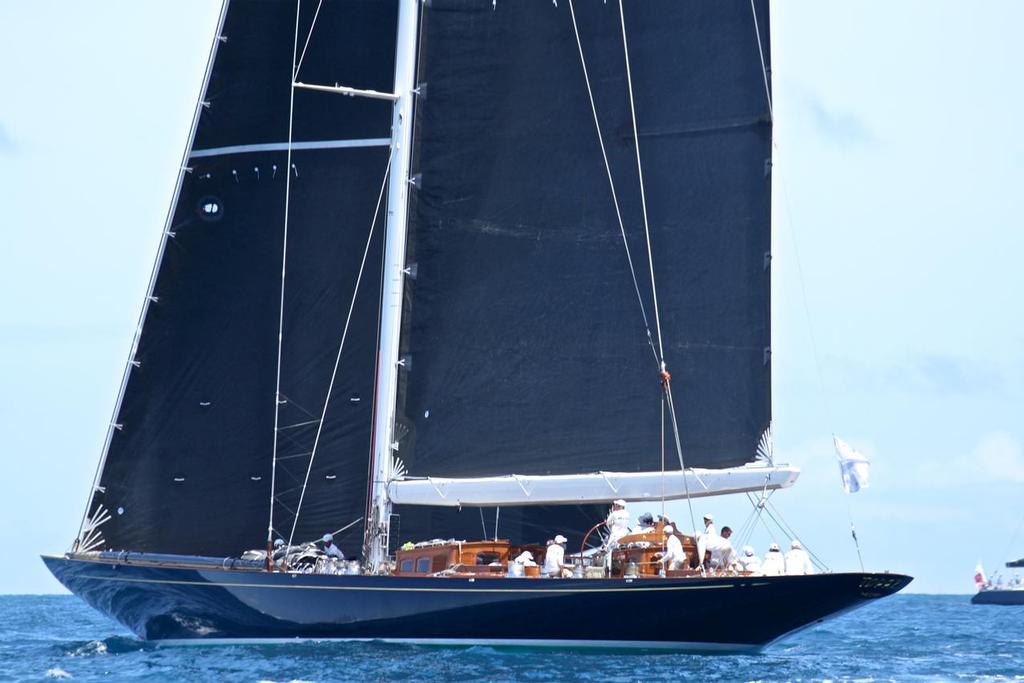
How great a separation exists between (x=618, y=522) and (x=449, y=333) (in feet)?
15.9

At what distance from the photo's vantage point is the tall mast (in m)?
31.1

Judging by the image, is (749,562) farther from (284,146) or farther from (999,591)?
(999,591)

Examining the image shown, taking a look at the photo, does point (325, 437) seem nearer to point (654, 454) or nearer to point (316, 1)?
point (654, 454)

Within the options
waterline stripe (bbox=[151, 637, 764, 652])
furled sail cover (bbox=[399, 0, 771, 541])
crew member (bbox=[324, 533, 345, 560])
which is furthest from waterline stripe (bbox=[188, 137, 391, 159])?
waterline stripe (bbox=[151, 637, 764, 652])

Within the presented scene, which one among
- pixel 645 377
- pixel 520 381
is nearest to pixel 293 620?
pixel 520 381

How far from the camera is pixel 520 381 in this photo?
30.8 m

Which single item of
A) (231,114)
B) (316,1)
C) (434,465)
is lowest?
(434,465)

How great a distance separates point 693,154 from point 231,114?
31.2 ft

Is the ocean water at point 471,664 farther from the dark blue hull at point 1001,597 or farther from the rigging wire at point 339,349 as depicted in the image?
the dark blue hull at point 1001,597

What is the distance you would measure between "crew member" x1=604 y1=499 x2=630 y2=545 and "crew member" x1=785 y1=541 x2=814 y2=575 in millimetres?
2979

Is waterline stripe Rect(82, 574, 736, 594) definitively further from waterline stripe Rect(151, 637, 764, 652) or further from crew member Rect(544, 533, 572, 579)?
waterline stripe Rect(151, 637, 764, 652)

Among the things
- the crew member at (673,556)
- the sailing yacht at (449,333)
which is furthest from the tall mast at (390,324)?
the crew member at (673,556)

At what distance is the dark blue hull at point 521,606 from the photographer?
2797 centimetres

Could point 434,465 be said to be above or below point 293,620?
above
